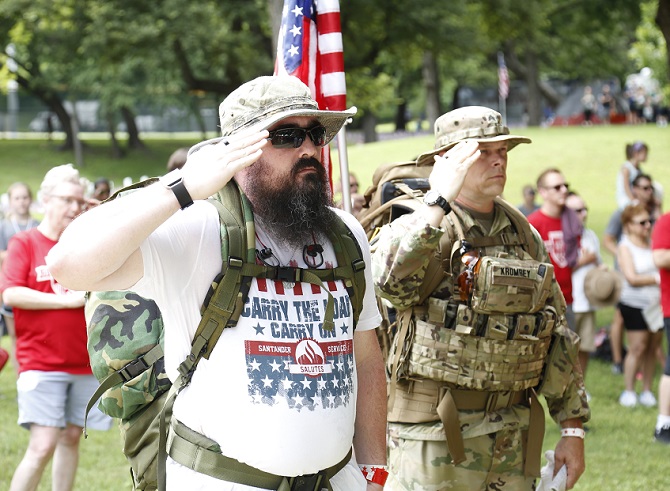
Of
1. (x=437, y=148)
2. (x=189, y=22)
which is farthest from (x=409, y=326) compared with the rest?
(x=189, y=22)

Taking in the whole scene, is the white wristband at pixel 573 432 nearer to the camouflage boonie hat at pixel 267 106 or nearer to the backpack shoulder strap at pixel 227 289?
the camouflage boonie hat at pixel 267 106

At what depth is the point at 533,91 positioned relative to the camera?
46188 millimetres

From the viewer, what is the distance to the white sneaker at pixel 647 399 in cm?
987

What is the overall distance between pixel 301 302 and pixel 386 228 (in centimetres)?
139

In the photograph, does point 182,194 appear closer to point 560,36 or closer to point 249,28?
point 249,28

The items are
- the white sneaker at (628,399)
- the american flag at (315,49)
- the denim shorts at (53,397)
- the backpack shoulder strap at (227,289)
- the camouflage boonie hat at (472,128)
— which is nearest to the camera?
the backpack shoulder strap at (227,289)

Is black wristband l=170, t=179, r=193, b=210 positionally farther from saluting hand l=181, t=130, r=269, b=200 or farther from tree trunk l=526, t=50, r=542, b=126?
tree trunk l=526, t=50, r=542, b=126

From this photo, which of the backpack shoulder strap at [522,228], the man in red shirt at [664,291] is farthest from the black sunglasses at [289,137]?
the man in red shirt at [664,291]

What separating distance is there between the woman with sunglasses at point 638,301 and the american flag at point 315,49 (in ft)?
16.3

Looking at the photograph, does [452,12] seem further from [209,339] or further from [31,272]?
[209,339]

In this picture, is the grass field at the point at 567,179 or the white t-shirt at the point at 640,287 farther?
the white t-shirt at the point at 640,287

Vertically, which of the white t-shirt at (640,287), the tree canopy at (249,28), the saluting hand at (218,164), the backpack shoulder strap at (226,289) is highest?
the tree canopy at (249,28)

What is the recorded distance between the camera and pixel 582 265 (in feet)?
34.5

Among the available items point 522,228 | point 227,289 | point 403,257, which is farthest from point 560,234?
point 227,289
